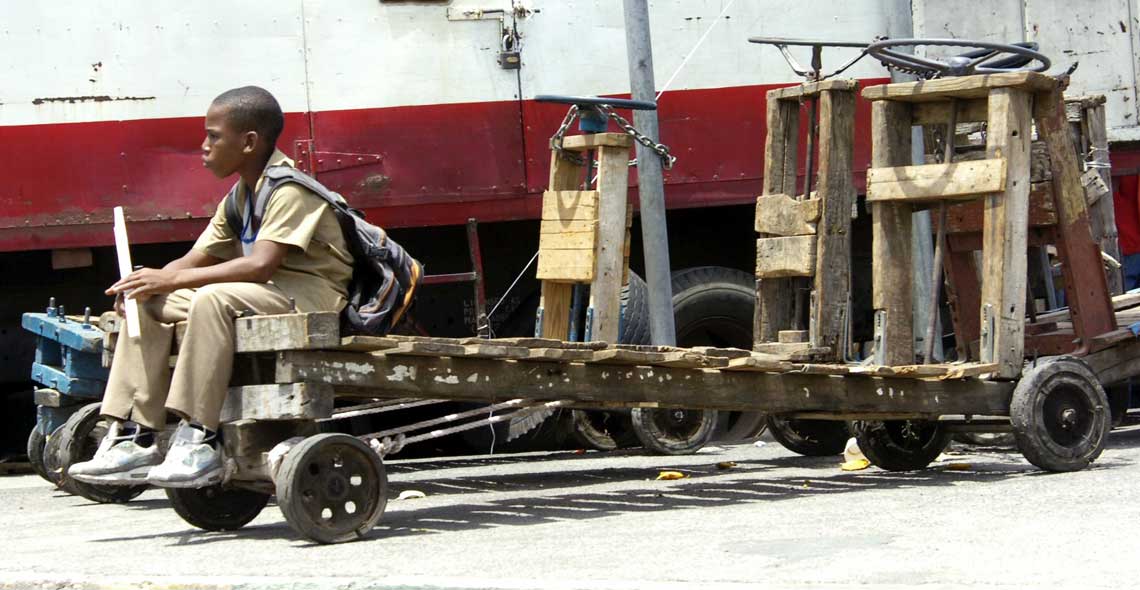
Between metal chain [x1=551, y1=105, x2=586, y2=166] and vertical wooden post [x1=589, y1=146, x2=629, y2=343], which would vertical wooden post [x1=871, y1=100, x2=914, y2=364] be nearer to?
vertical wooden post [x1=589, y1=146, x2=629, y2=343]

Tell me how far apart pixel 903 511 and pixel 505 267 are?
5.02 m

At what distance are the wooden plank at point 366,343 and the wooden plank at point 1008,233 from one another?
290 cm

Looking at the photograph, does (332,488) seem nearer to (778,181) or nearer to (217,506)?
(217,506)

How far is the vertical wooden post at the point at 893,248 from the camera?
7.78 m

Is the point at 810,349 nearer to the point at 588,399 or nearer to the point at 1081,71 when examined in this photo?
the point at 588,399

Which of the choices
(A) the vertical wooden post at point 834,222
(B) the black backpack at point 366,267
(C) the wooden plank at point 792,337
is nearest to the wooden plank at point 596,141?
(A) the vertical wooden post at point 834,222

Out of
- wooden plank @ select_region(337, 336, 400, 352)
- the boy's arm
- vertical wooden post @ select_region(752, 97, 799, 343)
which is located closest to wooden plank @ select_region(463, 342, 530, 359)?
wooden plank @ select_region(337, 336, 400, 352)

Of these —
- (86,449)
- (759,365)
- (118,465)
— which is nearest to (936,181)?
(759,365)

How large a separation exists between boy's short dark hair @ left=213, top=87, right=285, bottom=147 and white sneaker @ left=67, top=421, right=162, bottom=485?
1.28 m

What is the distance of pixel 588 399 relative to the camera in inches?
261

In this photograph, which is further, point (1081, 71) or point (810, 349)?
point (1081, 71)

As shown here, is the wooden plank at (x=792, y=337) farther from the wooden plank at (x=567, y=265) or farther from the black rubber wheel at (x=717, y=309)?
the black rubber wheel at (x=717, y=309)

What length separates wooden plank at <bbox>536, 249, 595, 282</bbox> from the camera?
888 centimetres

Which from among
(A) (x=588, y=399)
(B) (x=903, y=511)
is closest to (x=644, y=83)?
(A) (x=588, y=399)
